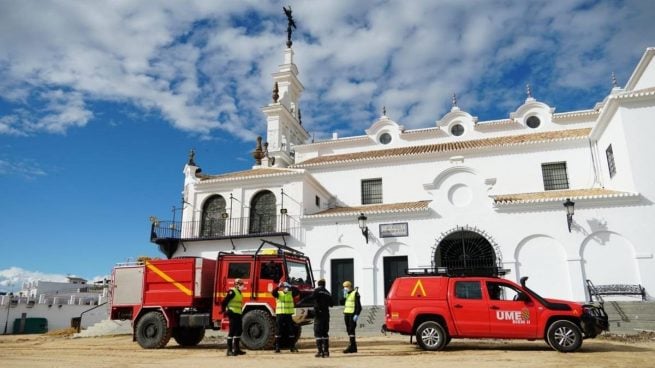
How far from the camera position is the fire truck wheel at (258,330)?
452 inches

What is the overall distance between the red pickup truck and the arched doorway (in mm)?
8237

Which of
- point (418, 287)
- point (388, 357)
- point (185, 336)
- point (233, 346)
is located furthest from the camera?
point (185, 336)

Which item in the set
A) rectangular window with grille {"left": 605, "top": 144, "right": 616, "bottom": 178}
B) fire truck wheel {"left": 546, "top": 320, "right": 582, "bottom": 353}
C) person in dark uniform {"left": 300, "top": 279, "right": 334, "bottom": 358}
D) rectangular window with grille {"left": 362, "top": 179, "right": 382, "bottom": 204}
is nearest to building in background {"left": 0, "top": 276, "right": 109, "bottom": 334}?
rectangular window with grille {"left": 362, "top": 179, "right": 382, "bottom": 204}

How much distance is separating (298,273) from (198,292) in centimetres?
284

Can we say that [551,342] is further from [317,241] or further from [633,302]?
[317,241]

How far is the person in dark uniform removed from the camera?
9.86m

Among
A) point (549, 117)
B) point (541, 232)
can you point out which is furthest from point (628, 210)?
point (549, 117)

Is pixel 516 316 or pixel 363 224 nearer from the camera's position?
pixel 516 316

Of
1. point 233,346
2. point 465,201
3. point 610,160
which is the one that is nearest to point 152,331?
point 233,346

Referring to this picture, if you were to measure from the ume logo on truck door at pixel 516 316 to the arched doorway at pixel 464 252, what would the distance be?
339 inches

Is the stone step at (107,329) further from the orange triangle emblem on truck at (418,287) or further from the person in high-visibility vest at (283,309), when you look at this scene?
the orange triangle emblem on truck at (418,287)

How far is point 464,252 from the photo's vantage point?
19.4 m

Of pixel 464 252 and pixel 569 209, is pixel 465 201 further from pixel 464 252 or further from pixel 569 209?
pixel 569 209

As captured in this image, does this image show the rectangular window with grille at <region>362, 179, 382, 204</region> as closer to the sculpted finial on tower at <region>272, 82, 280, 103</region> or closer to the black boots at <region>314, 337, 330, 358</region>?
the sculpted finial on tower at <region>272, 82, 280, 103</region>
